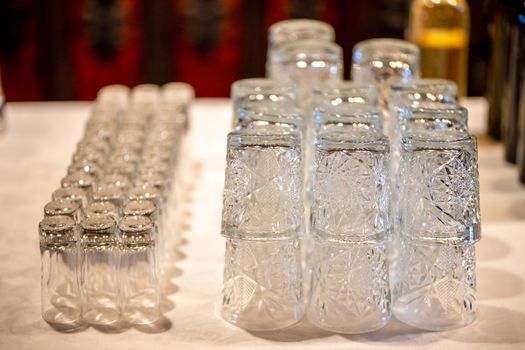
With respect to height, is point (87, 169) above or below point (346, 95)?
below

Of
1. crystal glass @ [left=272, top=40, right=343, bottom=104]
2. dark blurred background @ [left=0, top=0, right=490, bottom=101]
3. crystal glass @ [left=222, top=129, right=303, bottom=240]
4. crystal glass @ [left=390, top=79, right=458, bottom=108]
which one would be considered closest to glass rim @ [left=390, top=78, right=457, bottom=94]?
crystal glass @ [left=390, top=79, right=458, bottom=108]

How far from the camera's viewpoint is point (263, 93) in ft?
4.67

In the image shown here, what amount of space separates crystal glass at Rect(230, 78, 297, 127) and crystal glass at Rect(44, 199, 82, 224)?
1.11ft

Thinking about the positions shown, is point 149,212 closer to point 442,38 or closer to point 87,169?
point 87,169

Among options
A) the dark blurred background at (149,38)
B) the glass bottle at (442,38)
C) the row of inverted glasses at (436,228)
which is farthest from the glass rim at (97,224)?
the dark blurred background at (149,38)

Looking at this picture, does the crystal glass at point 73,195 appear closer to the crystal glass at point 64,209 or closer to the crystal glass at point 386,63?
the crystal glass at point 64,209

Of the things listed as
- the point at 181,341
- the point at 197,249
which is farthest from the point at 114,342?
the point at 197,249

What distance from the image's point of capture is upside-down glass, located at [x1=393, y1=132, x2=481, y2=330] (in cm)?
107

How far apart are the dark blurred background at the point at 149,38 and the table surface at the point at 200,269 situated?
198 cm

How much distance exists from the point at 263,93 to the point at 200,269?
0.32 metres

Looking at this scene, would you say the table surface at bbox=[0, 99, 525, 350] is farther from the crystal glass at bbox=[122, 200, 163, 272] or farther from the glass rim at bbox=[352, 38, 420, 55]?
the glass rim at bbox=[352, 38, 420, 55]

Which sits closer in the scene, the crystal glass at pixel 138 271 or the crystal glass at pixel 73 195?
the crystal glass at pixel 138 271

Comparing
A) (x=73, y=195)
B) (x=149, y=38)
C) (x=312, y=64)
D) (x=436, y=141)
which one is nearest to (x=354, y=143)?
(x=436, y=141)

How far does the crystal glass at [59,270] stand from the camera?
112cm
